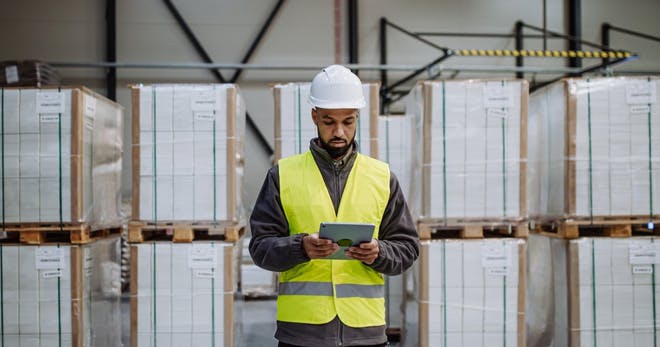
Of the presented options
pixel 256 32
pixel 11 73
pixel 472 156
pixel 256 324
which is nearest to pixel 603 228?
pixel 472 156

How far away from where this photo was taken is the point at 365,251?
8.32ft

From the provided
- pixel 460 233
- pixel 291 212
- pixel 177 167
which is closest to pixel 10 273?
pixel 177 167

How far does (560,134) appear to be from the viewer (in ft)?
17.7

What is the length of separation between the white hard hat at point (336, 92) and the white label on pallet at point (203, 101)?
2.56 meters

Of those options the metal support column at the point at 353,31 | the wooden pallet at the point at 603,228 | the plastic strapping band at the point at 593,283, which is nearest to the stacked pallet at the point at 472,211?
the wooden pallet at the point at 603,228

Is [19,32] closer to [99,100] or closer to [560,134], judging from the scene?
[99,100]

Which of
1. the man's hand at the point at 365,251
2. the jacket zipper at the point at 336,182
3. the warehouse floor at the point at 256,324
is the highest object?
the jacket zipper at the point at 336,182

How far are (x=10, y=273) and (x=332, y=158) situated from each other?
3.69 m

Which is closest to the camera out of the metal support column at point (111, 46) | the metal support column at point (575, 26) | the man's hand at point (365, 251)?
the man's hand at point (365, 251)

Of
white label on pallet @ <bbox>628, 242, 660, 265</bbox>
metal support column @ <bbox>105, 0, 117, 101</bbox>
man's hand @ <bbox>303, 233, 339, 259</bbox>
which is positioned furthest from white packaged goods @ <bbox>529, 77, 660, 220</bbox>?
metal support column @ <bbox>105, 0, 117, 101</bbox>

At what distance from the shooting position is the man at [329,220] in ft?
8.79

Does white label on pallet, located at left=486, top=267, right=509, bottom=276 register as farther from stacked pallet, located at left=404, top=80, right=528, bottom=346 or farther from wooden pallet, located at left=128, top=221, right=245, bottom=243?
wooden pallet, located at left=128, top=221, right=245, bottom=243

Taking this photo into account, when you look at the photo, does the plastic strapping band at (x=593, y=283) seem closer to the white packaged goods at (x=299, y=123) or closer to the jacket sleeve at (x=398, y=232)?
the white packaged goods at (x=299, y=123)

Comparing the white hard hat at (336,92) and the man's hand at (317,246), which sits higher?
the white hard hat at (336,92)
